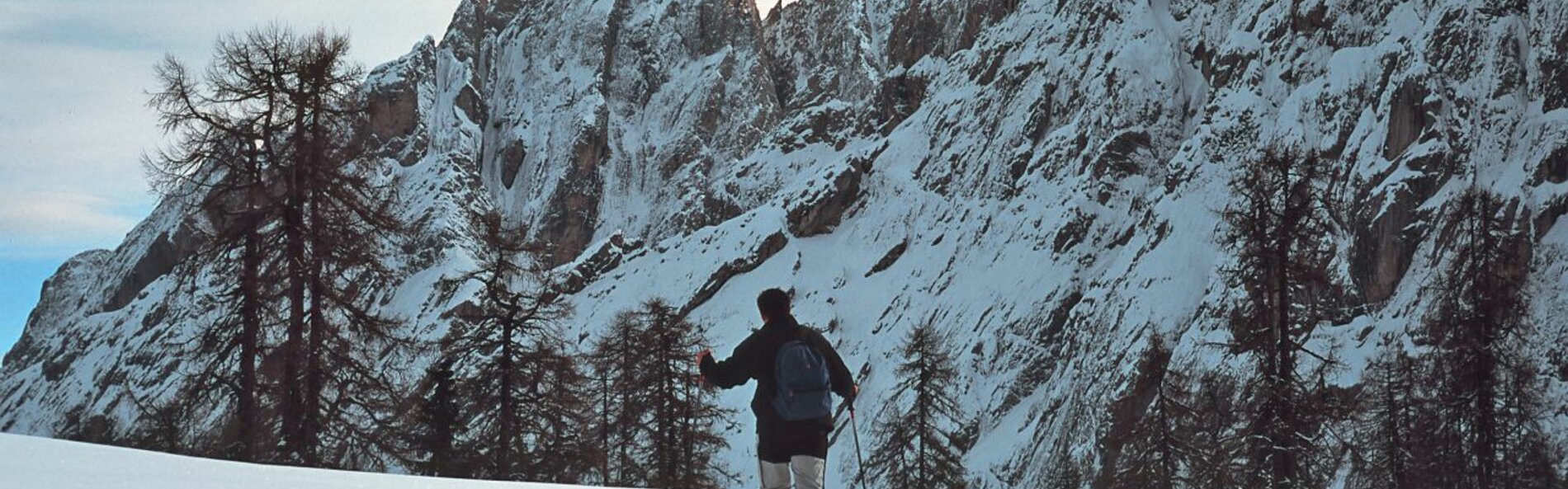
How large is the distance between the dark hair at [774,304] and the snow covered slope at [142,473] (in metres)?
3.06

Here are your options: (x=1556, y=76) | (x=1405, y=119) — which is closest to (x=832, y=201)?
(x=1405, y=119)

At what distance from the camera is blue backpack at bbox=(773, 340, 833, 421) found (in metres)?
10.7

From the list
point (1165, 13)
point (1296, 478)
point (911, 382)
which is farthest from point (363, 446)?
point (1165, 13)

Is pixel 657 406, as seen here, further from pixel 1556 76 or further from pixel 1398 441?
pixel 1556 76

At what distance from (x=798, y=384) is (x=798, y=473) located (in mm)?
667

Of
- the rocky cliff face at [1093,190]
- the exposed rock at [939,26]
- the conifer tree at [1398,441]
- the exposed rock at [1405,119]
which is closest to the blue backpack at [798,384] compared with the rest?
the conifer tree at [1398,441]

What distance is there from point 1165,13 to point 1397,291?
57.7m

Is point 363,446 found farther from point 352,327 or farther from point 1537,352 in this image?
point 1537,352

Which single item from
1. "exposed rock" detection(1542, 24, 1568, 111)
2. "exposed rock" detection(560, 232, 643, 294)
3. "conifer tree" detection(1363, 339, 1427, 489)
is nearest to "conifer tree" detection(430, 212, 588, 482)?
"conifer tree" detection(1363, 339, 1427, 489)

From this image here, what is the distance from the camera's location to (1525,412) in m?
26.8

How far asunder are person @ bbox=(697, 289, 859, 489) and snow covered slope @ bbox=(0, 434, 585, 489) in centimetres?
273

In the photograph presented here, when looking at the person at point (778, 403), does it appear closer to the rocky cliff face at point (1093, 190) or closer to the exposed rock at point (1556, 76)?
the rocky cliff face at point (1093, 190)

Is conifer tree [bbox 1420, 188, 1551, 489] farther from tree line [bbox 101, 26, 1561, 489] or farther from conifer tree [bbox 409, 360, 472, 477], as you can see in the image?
conifer tree [bbox 409, 360, 472, 477]

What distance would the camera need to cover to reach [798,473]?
35.5 feet
